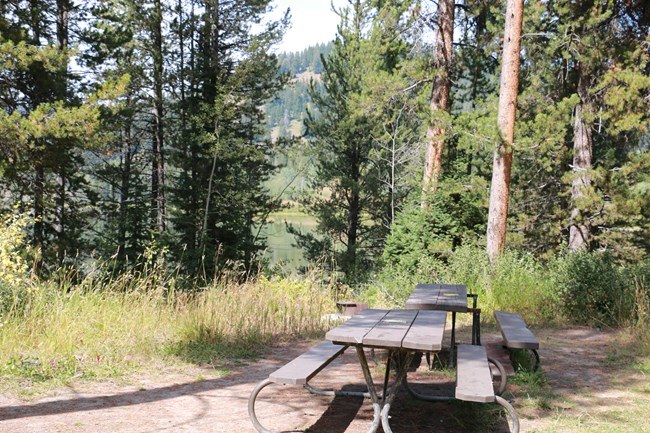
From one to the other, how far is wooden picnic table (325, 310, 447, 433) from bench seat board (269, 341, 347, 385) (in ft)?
0.74

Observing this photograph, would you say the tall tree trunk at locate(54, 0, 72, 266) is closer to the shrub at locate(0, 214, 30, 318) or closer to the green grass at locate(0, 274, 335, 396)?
the shrub at locate(0, 214, 30, 318)

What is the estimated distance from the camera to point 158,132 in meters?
18.8

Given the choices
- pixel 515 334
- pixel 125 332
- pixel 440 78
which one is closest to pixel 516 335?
pixel 515 334

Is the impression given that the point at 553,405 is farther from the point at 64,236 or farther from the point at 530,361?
the point at 64,236

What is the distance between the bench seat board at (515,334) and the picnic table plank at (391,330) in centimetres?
80

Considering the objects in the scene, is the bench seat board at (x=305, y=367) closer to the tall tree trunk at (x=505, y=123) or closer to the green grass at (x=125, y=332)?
the green grass at (x=125, y=332)

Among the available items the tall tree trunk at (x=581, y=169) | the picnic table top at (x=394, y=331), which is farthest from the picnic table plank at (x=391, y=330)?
the tall tree trunk at (x=581, y=169)

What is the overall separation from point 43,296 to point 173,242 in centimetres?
1185

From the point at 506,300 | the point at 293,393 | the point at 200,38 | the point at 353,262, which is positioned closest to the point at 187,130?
the point at 200,38

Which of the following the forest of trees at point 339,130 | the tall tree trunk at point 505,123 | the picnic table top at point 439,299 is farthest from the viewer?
the forest of trees at point 339,130

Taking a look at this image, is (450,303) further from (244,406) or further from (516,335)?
(244,406)

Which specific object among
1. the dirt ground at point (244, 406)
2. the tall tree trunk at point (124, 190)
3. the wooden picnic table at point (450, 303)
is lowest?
the dirt ground at point (244, 406)

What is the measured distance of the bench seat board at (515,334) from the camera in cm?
411

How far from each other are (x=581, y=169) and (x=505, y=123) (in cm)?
413
